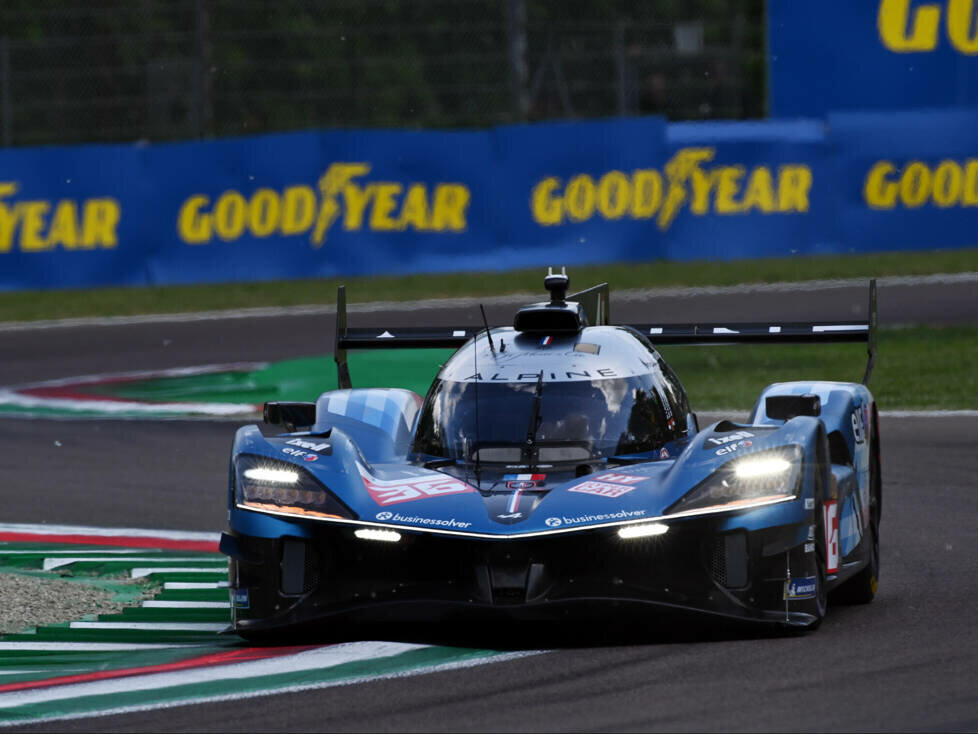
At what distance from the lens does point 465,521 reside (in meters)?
6.39

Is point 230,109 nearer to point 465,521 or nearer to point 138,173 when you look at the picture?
point 138,173

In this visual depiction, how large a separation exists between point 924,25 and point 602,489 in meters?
20.5

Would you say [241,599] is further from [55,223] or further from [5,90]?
[5,90]

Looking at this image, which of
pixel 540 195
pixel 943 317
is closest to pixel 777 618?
pixel 943 317

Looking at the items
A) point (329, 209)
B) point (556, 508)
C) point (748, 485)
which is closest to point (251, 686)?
point (556, 508)

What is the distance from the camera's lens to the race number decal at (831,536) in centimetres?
686

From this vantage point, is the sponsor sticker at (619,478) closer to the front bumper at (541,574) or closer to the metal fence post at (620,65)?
the front bumper at (541,574)

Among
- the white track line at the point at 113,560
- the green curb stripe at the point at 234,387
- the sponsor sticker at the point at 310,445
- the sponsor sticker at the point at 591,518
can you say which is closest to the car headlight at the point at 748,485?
the sponsor sticker at the point at 591,518

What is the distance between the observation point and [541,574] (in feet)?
20.7

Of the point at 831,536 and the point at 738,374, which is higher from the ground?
the point at 831,536

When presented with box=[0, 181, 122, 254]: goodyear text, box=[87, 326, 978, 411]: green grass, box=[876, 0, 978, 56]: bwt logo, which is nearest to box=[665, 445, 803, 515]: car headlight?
box=[87, 326, 978, 411]: green grass

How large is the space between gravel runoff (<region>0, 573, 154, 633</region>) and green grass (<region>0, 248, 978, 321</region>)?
13829 mm

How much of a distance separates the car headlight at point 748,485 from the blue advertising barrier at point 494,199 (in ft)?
56.2

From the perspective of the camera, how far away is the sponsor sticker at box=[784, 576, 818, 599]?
6.50 m
